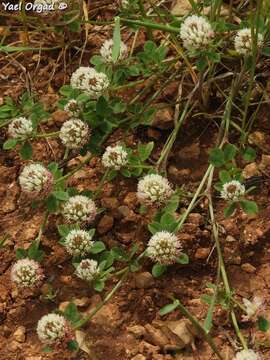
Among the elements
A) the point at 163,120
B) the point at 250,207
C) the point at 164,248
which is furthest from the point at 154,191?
the point at 163,120

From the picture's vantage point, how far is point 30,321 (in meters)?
2.27

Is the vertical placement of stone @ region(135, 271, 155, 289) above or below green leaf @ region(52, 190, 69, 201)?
below

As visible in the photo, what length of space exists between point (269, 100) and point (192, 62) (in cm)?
32

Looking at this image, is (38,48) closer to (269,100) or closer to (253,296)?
(269,100)

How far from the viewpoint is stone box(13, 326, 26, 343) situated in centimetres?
222

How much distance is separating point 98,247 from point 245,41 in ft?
2.46

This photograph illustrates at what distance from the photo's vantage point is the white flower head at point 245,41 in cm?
224

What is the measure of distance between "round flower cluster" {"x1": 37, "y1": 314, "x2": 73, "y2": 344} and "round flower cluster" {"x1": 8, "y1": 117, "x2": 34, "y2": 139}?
0.60 m

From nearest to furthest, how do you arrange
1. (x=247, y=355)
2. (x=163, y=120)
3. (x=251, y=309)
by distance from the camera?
(x=247, y=355) → (x=251, y=309) → (x=163, y=120)

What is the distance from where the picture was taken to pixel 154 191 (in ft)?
6.91

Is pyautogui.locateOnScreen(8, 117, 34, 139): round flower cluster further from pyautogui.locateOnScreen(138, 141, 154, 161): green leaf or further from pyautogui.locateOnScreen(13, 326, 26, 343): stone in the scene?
pyautogui.locateOnScreen(13, 326, 26, 343): stone

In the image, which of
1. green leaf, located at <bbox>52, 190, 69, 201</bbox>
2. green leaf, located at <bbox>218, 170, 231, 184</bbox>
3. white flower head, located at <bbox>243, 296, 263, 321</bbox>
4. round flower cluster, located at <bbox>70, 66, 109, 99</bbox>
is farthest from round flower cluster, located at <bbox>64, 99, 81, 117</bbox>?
white flower head, located at <bbox>243, 296, 263, 321</bbox>

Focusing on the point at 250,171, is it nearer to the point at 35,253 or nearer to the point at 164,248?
the point at 164,248

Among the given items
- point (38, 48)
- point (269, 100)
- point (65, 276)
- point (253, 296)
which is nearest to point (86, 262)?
point (65, 276)
